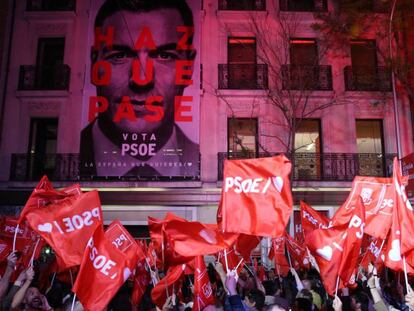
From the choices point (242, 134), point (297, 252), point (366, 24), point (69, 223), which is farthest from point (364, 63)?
point (69, 223)

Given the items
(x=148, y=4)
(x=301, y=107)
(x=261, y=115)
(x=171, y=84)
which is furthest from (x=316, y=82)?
(x=148, y=4)

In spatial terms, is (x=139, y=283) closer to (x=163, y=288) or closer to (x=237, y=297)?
(x=163, y=288)

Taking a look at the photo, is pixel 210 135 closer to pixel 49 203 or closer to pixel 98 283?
pixel 49 203

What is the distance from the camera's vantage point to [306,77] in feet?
51.9

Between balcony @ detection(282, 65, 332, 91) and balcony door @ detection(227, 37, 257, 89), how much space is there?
136 centimetres

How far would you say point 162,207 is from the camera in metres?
16.0

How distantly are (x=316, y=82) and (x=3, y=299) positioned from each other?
12.9 metres

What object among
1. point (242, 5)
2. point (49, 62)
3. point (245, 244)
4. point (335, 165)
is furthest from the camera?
point (49, 62)

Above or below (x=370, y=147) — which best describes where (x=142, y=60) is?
above

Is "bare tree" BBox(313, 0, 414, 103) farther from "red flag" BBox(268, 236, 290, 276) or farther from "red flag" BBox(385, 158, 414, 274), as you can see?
"red flag" BBox(385, 158, 414, 274)

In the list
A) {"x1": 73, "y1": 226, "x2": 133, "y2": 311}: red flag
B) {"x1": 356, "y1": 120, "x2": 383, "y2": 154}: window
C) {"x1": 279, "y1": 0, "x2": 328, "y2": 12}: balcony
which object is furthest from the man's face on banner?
{"x1": 73, "y1": 226, "x2": 133, "y2": 311}: red flag

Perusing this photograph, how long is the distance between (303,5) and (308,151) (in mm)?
5355

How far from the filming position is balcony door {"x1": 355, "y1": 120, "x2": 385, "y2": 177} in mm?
16266

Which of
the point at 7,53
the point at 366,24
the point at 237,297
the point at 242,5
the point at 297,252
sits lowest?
the point at 237,297
